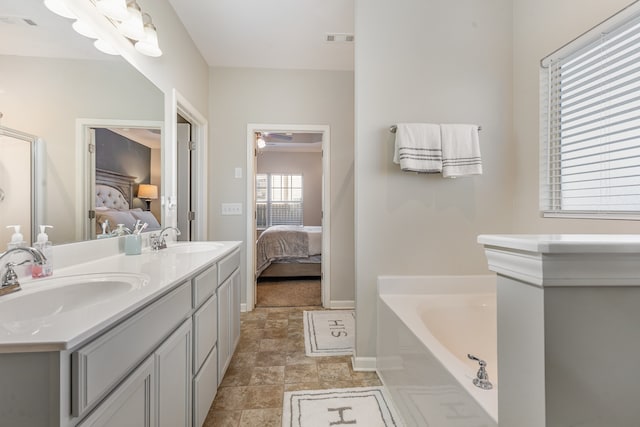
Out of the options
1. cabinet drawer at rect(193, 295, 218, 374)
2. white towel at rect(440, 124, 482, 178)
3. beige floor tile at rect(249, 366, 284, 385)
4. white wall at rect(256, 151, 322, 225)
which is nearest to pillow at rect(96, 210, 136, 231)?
cabinet drawer at rect(193, 295, 218, 374)

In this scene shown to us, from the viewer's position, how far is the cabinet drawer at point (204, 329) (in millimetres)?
1257

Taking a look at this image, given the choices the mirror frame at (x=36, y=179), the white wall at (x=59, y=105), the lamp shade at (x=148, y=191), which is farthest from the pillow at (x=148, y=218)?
the mirror frame at (x=36, y=179)

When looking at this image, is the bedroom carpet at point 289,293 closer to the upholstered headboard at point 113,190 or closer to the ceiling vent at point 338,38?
the upholstered headboard at point 113,190

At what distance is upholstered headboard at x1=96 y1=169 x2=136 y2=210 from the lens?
1400 millimetres

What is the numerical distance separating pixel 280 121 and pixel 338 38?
961mm

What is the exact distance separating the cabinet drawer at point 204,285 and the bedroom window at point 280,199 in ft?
18.9

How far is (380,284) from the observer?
75.2 inches

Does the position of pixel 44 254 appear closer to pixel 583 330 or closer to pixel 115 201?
pixel 115 201

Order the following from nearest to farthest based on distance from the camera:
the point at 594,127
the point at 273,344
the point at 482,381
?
the point at 482,381
the point at 594,127
the point at 273,344

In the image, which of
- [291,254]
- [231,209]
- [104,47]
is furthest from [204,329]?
[291,254]

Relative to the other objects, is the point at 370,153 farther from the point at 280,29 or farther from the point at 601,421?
the point at 601,421

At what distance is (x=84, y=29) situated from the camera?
1286 millimetres

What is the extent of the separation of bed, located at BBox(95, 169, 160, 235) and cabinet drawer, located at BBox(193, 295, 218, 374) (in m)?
0.68

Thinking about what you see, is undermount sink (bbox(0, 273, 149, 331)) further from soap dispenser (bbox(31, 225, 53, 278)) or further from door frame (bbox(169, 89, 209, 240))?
door frame (bbox(169, 89, 209, 240))
